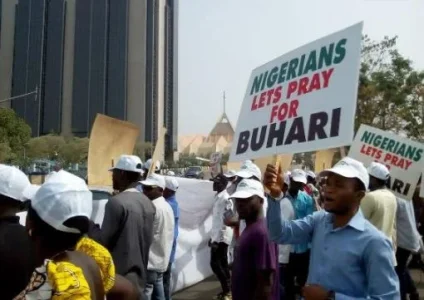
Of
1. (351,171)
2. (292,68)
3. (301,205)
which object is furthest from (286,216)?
(351,171)

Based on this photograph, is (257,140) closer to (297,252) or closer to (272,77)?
(272,77)

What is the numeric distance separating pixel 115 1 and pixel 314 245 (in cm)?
7986

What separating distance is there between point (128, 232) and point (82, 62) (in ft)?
258

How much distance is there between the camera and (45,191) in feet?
6.44

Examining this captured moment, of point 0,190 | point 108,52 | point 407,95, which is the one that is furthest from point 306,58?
point 108,52

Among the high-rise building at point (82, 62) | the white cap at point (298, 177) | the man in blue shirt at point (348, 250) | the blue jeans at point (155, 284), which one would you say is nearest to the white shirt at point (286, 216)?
the white cap at point (298, 177)

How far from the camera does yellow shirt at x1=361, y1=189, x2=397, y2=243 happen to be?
4.59 metres

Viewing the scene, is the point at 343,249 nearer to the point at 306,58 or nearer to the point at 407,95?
the point at 306,58

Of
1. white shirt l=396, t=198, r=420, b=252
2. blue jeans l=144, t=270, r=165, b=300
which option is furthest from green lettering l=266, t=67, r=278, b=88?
white shirt l=396, t=198, r=420, b=252

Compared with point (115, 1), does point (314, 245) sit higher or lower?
lower

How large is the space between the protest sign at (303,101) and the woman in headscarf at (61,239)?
149 centimetres

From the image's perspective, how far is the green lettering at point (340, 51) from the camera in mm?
3125

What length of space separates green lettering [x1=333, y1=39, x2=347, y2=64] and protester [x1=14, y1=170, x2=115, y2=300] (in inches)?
69.9

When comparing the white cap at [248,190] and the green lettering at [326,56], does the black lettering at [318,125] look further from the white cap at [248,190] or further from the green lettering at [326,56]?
the white cap at [248,190]
